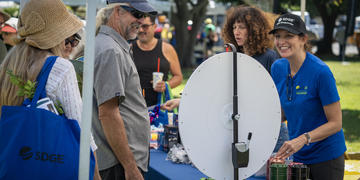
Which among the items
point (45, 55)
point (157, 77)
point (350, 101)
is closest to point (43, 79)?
point (45, 55)

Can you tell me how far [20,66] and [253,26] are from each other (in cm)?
183

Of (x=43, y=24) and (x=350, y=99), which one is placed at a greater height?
(x=43, y=24)

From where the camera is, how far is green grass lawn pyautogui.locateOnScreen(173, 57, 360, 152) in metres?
7.89

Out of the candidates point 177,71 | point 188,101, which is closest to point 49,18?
point 188,101

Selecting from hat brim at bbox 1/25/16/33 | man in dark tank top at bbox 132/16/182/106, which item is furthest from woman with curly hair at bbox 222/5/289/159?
hat brim at bbox 1/25/16/33

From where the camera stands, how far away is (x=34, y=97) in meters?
1.96

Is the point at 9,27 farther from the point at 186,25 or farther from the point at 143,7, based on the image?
the point at 186,25

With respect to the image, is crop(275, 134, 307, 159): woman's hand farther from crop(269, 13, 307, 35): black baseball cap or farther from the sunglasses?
crop(269, 13, 307, 35): black baseball cap

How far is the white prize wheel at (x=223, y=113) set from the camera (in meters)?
2.00

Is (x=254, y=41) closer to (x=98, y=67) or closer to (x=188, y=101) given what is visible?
(x=98, y=67)

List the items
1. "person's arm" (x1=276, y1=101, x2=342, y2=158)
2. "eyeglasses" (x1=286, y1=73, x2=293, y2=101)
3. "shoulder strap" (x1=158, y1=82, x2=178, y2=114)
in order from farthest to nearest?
"shoulder strap" (x1=158, y1=82, x2=178, y2=114) < "eyeglasses" (x1=286, y1=73, x2=293, y2=101) < "person's arm" (x1=276, y1=101, x2=342, y2=158)

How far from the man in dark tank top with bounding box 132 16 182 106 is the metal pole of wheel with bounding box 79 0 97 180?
2.89 meters

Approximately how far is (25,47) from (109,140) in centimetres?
67

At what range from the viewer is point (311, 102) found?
2.65 meters
